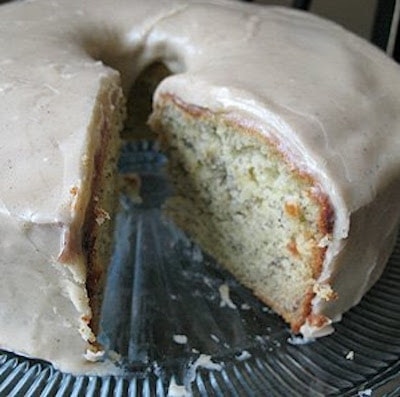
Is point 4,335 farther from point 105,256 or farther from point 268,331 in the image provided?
point 268,331

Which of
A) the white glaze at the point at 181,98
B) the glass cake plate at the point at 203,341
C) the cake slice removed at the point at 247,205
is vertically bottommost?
the glass cake plate at the point at 203,341

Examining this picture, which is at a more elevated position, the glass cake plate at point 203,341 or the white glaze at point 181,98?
the white glaze at point 181,98

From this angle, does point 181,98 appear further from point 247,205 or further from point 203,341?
point 203,341

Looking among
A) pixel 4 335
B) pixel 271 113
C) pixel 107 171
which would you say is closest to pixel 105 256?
pixel 107 171

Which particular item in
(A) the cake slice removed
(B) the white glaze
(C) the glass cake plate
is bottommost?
(C) the glass cake plate

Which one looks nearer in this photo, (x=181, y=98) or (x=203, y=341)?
(x=203, y=341)

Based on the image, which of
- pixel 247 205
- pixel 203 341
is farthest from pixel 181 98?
pixel 203 341
